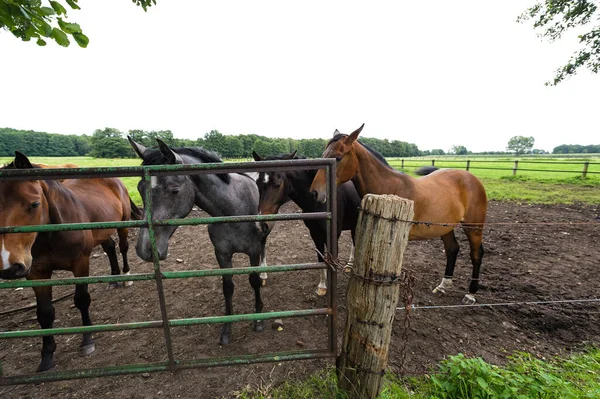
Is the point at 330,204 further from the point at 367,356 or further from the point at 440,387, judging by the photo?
the point at 440,387

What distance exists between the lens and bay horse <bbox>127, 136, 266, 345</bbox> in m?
2.08

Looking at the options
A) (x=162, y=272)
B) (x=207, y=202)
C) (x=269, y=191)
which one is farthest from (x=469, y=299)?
(x=162, y=272)

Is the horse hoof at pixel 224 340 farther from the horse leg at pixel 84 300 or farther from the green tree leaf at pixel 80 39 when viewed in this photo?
the green tree leaf at pixel 80 39

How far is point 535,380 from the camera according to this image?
1.92 meters

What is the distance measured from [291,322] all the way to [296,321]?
0.21 feet

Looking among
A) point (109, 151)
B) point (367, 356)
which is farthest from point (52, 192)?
point (109, 151)

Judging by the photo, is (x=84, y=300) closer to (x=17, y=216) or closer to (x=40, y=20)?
(x=17, y=216)

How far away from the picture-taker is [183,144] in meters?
36.7

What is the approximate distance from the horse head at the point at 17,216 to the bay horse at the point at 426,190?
241 cm

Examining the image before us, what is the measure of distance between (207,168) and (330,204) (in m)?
0.89

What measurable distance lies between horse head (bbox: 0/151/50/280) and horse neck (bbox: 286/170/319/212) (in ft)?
7.72

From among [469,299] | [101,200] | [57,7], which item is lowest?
[469,299]

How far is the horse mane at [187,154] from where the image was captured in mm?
2168

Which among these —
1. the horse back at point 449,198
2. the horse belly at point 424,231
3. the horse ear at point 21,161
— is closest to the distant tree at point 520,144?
the horse back at point 449,198
